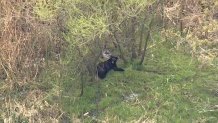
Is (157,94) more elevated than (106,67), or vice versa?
(106,67)

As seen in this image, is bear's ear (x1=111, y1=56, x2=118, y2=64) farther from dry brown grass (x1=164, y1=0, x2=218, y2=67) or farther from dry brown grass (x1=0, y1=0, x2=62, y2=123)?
dry brown grass (x1=164, y1=0, x2=218, y2=67)

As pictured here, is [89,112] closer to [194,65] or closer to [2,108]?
[2,108]

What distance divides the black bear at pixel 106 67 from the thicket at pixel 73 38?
0.15 meters

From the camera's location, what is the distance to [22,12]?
7918 millimetres

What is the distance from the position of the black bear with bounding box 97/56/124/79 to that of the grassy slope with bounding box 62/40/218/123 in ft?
0.32

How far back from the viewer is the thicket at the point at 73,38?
685 centimetres

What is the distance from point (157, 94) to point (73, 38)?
64.9 inches

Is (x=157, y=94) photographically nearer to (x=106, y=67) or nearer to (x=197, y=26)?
(x=106, y=67)

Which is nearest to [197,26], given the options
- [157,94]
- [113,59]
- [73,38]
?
[113,59]

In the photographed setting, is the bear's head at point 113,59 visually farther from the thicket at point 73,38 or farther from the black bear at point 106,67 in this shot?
the thicket at point 73,38

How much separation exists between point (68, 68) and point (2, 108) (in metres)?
1.38

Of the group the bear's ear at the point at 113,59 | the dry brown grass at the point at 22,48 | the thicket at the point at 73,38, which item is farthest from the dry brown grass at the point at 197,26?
the dry brown grass at the point at 22,48

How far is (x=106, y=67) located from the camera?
7.81 meters

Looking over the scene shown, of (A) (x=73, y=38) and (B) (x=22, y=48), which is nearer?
(A) (x=73, y=38)
